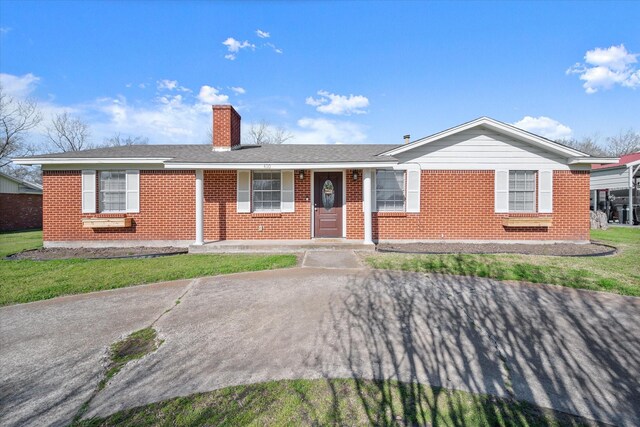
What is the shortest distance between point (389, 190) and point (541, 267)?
4.69 meters

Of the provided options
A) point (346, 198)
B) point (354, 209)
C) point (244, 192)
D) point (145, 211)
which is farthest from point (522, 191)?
point (145, 211)

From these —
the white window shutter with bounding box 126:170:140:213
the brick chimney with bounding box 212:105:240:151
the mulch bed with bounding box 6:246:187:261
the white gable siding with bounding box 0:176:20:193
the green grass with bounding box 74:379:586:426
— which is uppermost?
the brick chimney with bounding box 212:105:240:151

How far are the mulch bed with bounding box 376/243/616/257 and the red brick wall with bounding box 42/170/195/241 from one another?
21.1 ft

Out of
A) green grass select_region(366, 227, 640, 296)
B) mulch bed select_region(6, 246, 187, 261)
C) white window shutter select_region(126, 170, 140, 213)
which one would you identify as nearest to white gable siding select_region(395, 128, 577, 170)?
green grass select_region(366, 227, 640, 296)

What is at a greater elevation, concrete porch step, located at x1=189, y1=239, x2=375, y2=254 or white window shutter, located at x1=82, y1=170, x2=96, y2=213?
white window shutter, located at x1=82, y1=170, x2=96, y2=213

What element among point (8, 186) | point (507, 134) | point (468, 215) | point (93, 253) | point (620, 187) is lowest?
point (93, 253)

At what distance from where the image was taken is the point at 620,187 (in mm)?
17844

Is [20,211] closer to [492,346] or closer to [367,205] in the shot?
[367,205]

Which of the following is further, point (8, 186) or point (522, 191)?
point (8, 186)

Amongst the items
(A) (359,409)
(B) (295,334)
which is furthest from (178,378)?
(A) (359,409)

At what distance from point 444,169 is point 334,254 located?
481 centimetres

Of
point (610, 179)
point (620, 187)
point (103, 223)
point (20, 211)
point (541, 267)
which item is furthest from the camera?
point (610, 179)

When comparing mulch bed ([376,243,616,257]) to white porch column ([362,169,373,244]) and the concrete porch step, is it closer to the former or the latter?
white porch column ([362,169,373,244])

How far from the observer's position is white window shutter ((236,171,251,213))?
1003 cm
